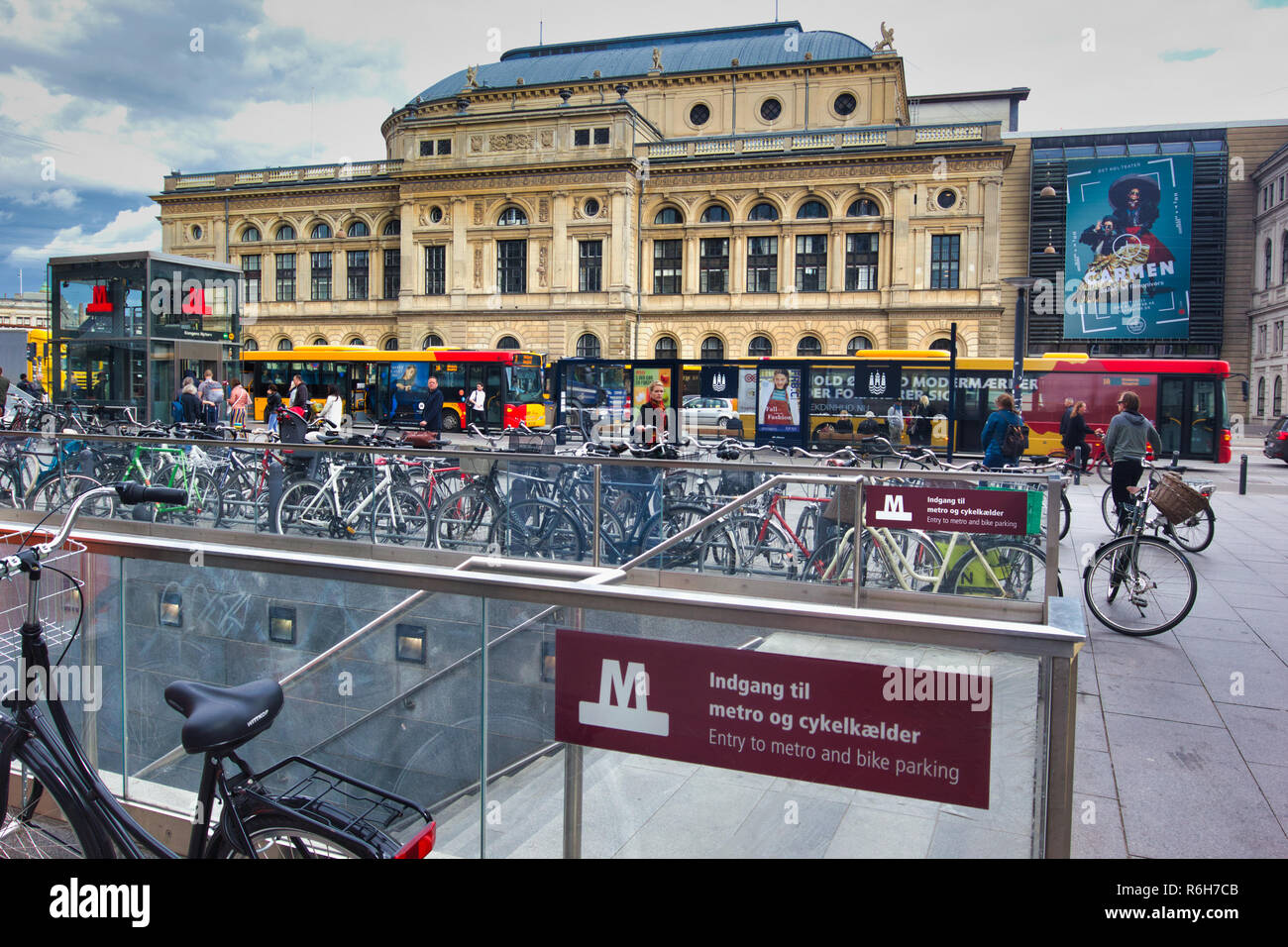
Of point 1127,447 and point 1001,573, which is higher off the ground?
point 1127,447

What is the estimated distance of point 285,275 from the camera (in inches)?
2351

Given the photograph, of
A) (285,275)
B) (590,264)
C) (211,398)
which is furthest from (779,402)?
(285,275)

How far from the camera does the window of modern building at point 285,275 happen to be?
5969cm

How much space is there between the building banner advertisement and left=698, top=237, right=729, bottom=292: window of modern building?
5009 cm

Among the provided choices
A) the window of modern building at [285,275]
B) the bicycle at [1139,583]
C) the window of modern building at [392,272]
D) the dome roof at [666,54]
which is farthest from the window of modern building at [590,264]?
the bicycle at [1139,583]

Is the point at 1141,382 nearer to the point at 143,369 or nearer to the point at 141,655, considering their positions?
the point at 143,369

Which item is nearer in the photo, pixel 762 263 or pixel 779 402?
pixel 779 402

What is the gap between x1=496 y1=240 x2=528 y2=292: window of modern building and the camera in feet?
173

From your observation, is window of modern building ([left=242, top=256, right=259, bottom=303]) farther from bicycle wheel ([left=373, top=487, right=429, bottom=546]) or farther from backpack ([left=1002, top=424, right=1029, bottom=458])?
backpack ([left=1002, top=424, right=1029, bottom=458])

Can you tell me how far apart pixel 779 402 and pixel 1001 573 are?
885 inches

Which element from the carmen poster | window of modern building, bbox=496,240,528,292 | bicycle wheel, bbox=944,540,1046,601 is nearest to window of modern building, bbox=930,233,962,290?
the carmen poster

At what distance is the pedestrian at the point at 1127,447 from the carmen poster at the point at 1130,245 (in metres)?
47.9

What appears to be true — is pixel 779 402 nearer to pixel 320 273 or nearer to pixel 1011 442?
pixel 1011 442

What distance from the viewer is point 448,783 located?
3281mm
